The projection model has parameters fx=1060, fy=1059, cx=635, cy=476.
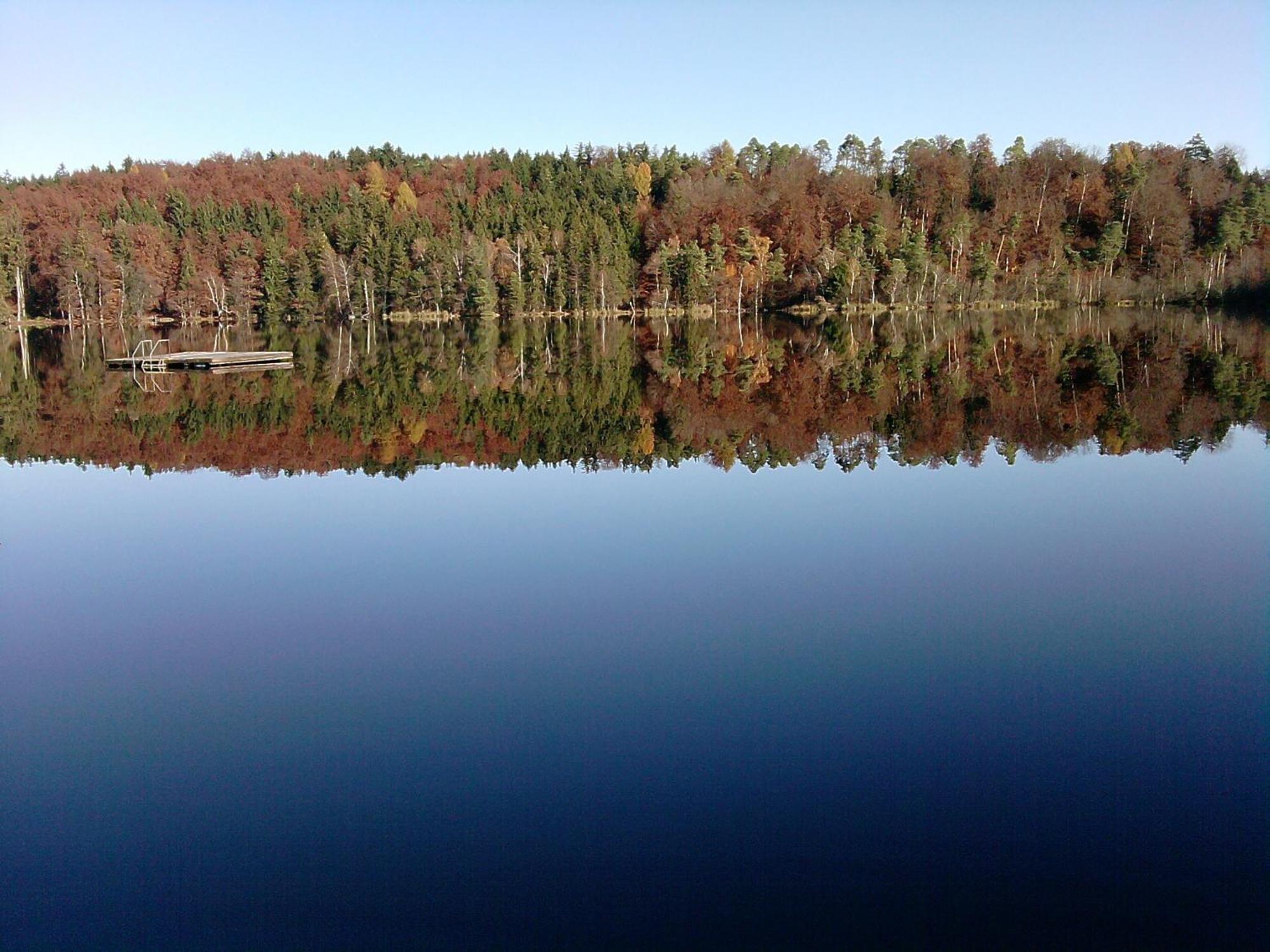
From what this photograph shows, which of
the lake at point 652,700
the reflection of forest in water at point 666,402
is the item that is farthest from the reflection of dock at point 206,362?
the lake at point 652,700

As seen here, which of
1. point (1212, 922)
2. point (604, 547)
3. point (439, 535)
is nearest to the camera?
point (1212, 922)

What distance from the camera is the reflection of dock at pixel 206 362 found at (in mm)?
38281

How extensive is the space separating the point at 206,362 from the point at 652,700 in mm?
34867

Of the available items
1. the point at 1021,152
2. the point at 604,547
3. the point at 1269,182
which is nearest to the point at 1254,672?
the point at 604,547

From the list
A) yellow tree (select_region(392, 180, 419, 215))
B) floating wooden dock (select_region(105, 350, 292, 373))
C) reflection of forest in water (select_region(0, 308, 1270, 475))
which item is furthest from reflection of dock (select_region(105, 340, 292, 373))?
yellow tree (select_region(392, 180, 419, 215))

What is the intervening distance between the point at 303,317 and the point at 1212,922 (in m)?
78.5

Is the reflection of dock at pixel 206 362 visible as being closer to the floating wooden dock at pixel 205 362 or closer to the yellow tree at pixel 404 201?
the floating wooden dock at pixel 205 362

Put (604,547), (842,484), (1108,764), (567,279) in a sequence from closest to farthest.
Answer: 1. (1108,764)
2. (604,547)
3. (842,484)
4. (567,279)

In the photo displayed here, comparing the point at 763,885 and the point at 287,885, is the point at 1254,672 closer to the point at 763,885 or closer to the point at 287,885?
the point at 763,885

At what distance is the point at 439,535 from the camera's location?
1381cm

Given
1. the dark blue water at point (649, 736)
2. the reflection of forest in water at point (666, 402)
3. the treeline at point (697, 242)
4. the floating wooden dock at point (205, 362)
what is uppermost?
the treeline at point (697, 242)

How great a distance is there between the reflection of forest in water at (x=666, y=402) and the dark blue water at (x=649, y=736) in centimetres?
585

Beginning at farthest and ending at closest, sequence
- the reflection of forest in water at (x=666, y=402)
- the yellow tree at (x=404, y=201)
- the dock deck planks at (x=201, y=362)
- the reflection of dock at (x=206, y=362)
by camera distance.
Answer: the yellow tree at (x=404, y=201) < the dock deck planks at (x=201, y=362) < the reflection of dock at (x=206, y=362) < the reflection of forest in water at (x=666, y=402)

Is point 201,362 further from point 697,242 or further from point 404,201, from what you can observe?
point 404,201
